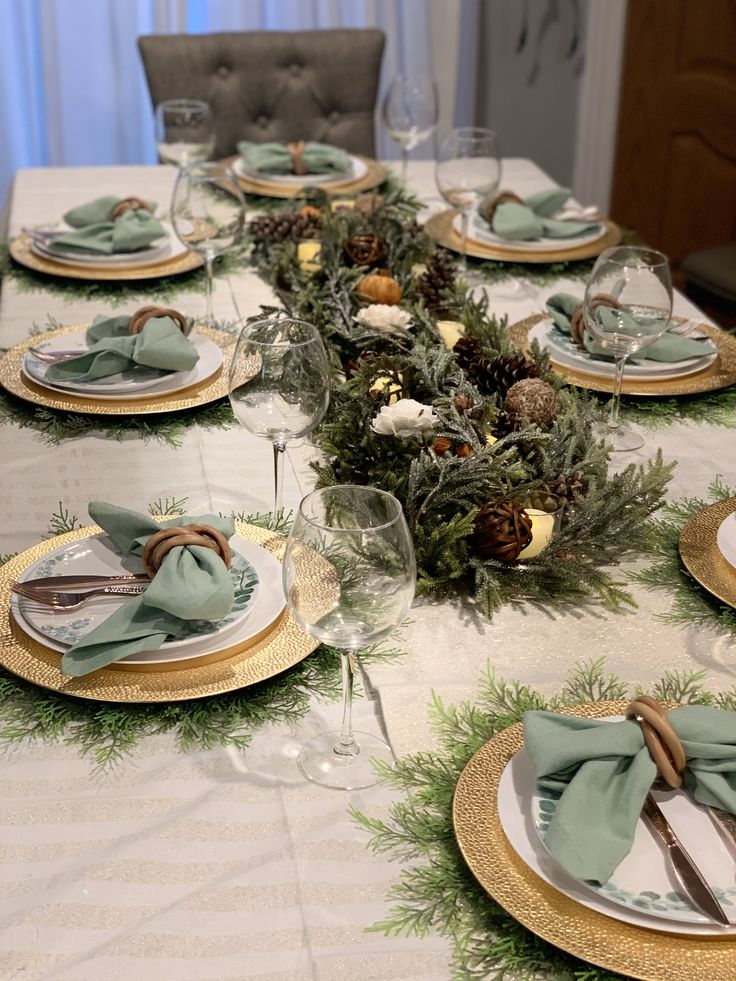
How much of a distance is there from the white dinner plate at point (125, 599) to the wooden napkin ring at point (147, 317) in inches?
17.2

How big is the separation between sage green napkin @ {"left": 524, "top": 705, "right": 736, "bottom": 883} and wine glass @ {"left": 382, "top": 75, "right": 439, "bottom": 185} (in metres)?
1.57

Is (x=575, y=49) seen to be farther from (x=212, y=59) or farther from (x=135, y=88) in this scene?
(x=212, y=59)

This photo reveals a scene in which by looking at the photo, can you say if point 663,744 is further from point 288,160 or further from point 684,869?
point 288,160

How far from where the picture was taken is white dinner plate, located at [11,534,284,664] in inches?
33.2

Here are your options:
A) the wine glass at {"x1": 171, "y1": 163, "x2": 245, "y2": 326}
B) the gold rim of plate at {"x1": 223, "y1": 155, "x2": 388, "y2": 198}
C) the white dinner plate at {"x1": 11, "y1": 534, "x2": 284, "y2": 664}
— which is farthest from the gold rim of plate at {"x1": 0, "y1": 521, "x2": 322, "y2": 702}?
the gold rim of plate at {"x1": 223, "y1": 155, "x2": 388, "y2": 198}

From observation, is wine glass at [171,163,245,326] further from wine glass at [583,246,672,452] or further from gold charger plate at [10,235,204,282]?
wine glass at [583,246,672,452]

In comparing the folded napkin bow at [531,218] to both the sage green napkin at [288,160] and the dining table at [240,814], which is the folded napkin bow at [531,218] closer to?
the sage green napkin at [288,160]

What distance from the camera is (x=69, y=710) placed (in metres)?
0.82

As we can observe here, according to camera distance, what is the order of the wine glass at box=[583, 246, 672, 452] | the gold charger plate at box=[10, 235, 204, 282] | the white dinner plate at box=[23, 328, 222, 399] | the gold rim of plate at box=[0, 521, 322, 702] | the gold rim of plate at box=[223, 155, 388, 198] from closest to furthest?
the gold rim of plate at box=[0, 521, 322, 702], the wine glass at box=[583, 246, 672, 452], the white dinner plate at box=[23, 328, 222, 399], the gold charger plate at box=[10, 235, 204, 282], the gold rim of plate at box=[223, 155, 388, 198]

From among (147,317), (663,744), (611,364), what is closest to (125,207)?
(147,317)

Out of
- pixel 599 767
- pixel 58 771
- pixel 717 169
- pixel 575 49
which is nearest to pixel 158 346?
pixel 58 771

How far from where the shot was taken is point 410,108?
82.7 inches

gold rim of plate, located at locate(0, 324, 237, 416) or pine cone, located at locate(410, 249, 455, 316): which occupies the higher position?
pine cone, located at locate(410, 249, 455, 316)

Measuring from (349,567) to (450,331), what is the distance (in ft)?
2.57
